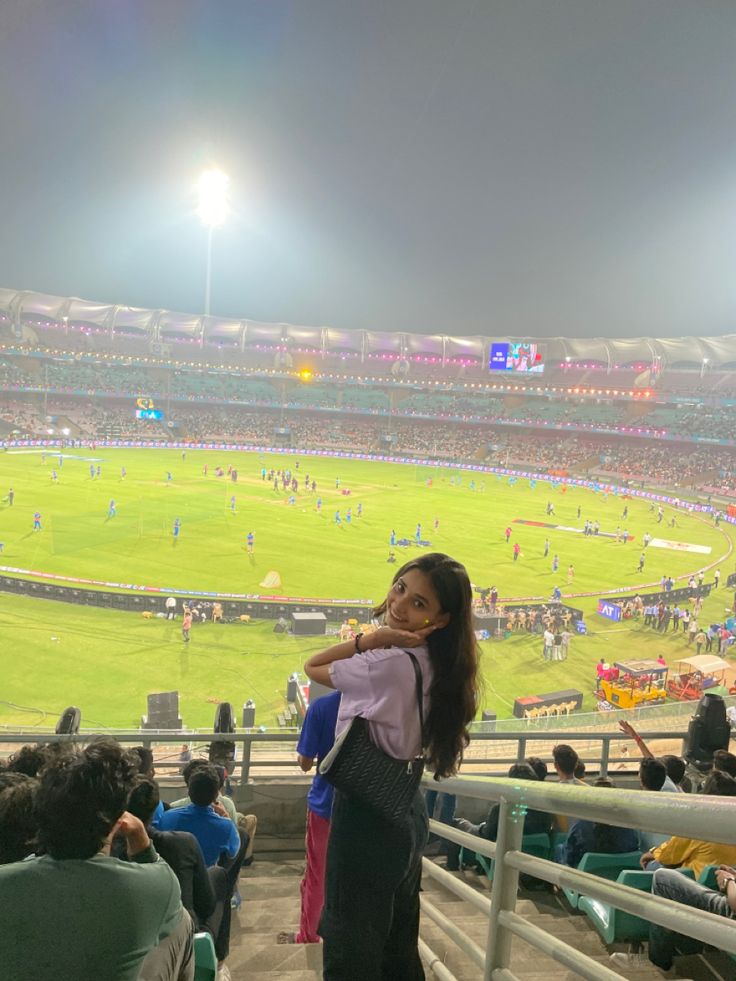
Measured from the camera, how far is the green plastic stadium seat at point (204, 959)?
8.36 feet

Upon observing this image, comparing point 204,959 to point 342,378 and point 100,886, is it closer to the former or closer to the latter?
point 100,886

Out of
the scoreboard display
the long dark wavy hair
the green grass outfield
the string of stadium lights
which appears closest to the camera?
the long dark wavy hair

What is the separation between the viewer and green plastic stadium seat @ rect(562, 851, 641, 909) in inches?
160

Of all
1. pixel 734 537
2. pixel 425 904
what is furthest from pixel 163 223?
pixel 425 904

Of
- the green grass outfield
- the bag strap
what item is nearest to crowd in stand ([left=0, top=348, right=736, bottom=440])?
the green grass outfield

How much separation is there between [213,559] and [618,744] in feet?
58.5

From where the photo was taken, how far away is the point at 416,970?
2.42 m

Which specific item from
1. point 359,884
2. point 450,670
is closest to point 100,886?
point 359,884

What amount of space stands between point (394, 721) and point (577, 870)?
64 centimetres

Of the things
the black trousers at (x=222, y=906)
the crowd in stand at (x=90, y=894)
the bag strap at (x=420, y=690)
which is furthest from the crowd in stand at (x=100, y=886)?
the bag strap at (x=420, y=690)

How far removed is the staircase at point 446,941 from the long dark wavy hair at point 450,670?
4.59 ft

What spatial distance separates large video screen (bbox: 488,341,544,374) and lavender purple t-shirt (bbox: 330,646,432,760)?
90958 millimetres

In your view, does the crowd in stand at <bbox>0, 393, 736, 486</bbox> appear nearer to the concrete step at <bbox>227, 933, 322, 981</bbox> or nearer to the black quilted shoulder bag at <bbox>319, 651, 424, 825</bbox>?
the concrete step at <bbox>227, 933, 322, 981</bbox>

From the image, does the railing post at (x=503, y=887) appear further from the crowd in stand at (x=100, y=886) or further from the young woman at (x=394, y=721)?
the crowd in stand at (x=100, y=886)
